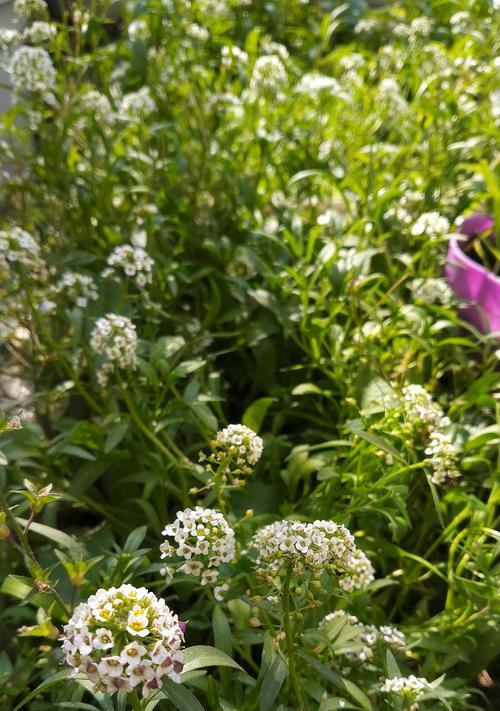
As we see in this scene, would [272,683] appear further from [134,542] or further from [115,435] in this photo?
[115,435]

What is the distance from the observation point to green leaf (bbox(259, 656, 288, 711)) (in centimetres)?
92

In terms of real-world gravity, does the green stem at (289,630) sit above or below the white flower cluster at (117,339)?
below

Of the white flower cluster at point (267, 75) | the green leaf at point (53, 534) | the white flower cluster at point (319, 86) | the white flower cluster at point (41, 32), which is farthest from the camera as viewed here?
the white flower cluster at point (319, 86)

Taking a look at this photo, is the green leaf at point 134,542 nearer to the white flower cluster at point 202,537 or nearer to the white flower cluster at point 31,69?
the white flower cluster at point 202,537

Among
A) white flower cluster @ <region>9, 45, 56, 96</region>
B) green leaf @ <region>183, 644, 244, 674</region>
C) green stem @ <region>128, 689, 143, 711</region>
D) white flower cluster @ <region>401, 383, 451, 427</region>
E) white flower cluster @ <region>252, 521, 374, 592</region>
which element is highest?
white flower cluster @ <region>9, 45, 56, 96</region>

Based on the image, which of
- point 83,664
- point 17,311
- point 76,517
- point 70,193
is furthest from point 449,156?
point 83,664

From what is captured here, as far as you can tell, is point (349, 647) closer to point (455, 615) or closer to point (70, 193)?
point (455, 615)

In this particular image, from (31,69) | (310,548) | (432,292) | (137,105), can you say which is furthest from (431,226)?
(310,548)

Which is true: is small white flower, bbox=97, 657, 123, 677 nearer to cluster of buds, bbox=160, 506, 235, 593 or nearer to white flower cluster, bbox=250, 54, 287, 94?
cluster of buds, bbox=160, 506, 235, 593

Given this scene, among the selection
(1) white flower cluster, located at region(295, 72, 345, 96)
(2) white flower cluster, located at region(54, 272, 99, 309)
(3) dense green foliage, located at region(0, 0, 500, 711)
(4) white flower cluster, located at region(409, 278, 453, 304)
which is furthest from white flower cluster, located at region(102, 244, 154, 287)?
(1) white flower cluster, located at region(295, 72, 345, 96)

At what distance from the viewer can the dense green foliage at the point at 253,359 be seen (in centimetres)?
120

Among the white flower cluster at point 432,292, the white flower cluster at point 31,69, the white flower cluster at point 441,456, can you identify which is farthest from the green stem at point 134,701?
the white flower cluster at point 31,69

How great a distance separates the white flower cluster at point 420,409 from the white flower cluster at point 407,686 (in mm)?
423

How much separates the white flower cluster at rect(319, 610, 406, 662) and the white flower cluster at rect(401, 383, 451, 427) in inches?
13.4
